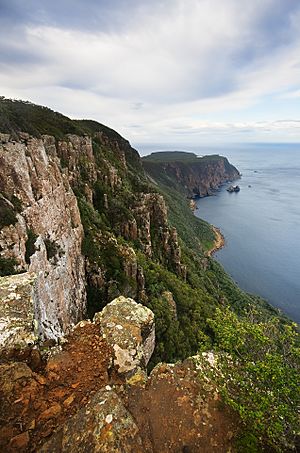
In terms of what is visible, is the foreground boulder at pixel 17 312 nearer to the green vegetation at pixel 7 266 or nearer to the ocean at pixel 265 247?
the green vegetation at pixel 7 266

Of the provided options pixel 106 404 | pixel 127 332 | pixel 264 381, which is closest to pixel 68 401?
pixel 106 404

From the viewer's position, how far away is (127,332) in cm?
1056

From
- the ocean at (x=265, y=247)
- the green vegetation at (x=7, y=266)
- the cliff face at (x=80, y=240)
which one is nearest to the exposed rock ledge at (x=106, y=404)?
the cliff face at (x=80, y=240)

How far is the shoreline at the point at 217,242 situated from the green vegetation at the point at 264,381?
9653 cm

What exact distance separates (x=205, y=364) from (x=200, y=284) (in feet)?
174

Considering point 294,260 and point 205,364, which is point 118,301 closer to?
point 205,364

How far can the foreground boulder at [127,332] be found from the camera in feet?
31.0

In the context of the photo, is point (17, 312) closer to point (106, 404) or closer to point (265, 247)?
point (106, 404)

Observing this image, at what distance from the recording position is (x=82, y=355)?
9.40m

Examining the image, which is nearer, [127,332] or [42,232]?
[127,332]

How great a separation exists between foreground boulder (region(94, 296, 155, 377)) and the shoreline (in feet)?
308

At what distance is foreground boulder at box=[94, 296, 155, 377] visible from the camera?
943 cm

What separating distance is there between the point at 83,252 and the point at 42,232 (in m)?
10.4

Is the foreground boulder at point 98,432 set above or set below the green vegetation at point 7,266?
below
